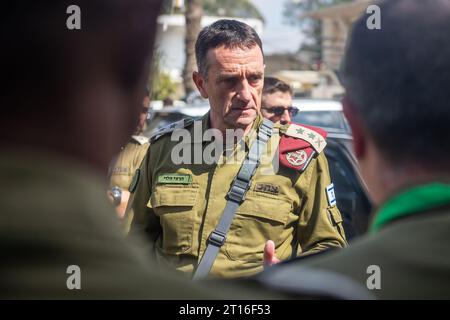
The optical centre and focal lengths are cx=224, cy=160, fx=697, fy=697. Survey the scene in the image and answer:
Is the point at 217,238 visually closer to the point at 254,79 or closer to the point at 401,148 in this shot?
the point at 254,79

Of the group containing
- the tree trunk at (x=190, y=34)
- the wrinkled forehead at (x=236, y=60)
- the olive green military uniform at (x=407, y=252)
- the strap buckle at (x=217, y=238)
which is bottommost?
the olive green military uniform at (x=407, y=252)

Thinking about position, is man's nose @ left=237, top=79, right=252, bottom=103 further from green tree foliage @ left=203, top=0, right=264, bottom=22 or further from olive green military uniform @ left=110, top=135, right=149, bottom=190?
green tree foliage @ left=203, top=0, right=264, bottom=22

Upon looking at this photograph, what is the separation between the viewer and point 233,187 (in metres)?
2.74

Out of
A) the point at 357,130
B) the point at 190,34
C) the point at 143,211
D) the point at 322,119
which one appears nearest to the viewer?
the point at 357,130

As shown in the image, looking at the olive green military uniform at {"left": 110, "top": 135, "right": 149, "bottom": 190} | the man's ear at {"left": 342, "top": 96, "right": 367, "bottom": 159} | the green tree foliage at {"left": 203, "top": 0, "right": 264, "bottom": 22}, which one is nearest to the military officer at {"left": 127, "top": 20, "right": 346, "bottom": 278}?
the olive green military uniform at {"left": 110, "top": 135, "right": 149, "bottom": 190}

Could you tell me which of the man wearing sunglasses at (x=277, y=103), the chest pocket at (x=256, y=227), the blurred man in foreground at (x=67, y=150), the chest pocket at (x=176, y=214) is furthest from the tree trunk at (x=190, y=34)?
the blurred man in foreground at (x=67, y=150)

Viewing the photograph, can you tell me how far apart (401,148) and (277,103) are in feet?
10.4

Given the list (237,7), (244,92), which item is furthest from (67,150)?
(237,7)

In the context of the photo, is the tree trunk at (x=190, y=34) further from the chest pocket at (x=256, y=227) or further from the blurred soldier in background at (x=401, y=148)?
the blurred soldier in background at (x=401, y=148)

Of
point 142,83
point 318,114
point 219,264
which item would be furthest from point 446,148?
point 318,114

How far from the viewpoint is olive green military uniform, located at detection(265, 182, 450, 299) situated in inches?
38.4

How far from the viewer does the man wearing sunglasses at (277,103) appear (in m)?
4.26

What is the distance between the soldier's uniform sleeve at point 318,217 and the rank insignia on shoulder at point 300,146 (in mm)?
42

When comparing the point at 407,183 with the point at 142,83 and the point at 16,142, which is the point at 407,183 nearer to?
the point at 142,83
